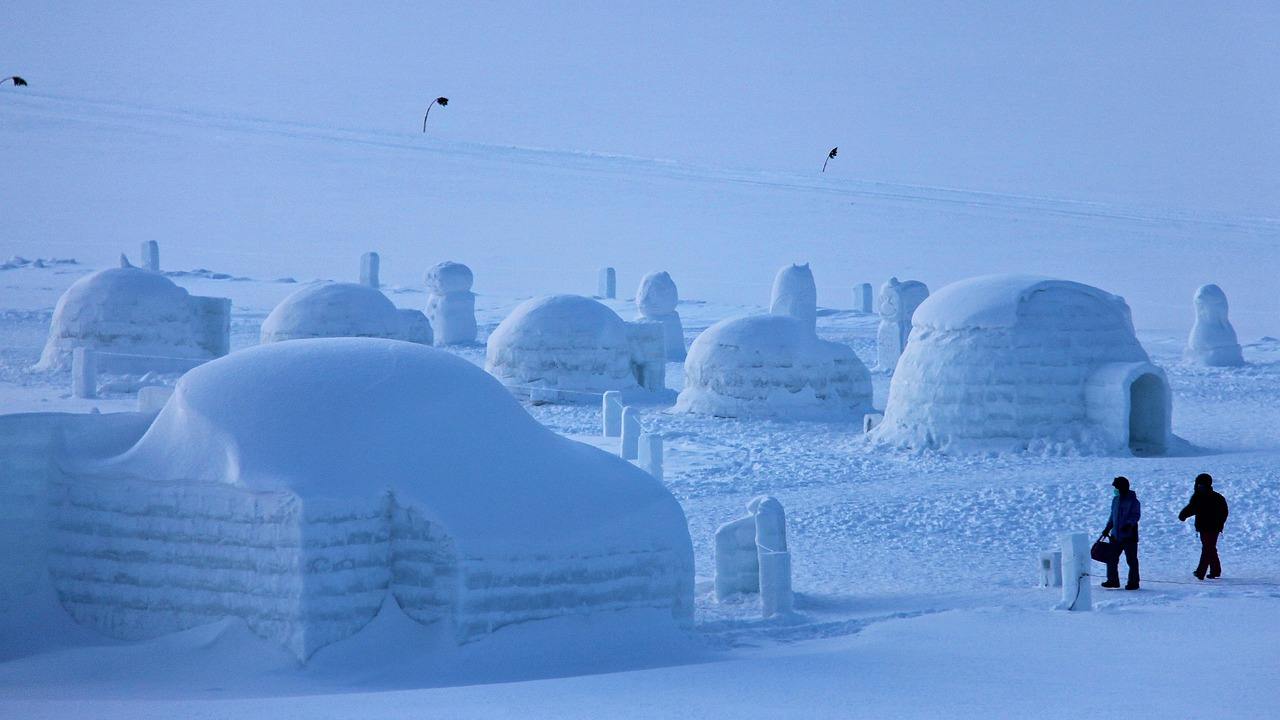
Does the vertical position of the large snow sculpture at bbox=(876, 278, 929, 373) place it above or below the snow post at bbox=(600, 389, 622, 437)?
above

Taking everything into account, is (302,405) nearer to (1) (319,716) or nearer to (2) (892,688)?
(1) (319,716)

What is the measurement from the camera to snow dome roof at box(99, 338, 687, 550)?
8602mm

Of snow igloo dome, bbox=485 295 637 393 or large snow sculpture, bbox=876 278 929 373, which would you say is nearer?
snow igloo dome, bbox=485 295 637 393

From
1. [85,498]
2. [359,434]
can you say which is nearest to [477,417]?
[359,434]

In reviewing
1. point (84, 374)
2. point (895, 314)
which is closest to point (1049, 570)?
point (84, 374)

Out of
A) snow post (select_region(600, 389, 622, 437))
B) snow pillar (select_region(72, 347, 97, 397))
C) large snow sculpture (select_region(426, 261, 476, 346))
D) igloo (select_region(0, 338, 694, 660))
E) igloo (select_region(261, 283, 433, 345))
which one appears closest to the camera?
igloo (select_region(0, 338, 694, 660))

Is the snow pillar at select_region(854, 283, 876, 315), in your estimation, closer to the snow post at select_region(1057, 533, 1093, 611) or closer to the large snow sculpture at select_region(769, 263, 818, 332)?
the large snow sculpture at select_region(769, 263, 818, 332)

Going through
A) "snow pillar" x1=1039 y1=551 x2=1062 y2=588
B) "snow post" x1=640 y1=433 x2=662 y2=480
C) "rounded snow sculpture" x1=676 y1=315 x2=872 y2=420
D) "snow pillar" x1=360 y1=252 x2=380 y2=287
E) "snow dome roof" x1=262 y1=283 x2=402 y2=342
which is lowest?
"snow pillar" x1=1039 y1=551 x2=1062 y2=588

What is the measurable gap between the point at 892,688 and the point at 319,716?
2.84 metres

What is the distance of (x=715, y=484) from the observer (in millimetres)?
16406

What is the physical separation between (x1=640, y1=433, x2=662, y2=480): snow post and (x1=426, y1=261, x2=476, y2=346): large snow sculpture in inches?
716

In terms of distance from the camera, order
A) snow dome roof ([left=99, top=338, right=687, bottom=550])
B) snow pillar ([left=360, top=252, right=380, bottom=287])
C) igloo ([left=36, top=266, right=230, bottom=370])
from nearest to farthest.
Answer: snow dome roof ([left=99, top=338, right=687, bottom=550]) → igloo ([left=36, top=266, right=230, bottom=370]) → snow pillar ([left=360, top=252, right=380, bottom=287])

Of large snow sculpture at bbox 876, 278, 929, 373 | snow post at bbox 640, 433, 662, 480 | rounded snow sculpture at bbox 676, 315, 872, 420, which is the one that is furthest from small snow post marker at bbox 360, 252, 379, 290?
snow post at bbox 640, 433, 662, 480

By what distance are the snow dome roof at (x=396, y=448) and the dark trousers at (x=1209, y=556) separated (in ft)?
14.7
